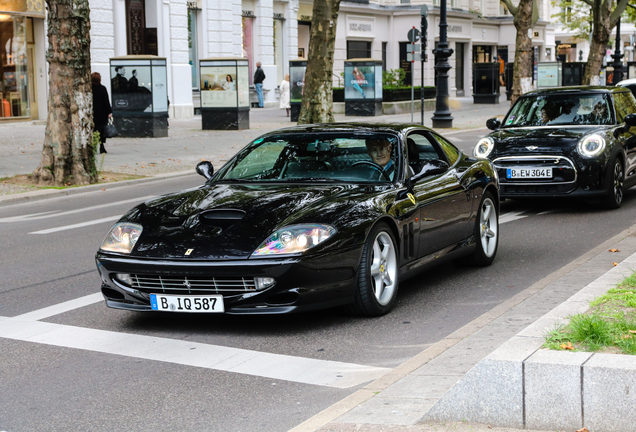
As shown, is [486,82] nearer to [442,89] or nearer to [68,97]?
[442,89]

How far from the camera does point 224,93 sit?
28297 mm

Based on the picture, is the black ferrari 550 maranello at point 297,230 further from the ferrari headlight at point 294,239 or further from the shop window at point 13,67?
the shop window at point 13,67

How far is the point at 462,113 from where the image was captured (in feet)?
131

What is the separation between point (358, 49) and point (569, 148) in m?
41.1

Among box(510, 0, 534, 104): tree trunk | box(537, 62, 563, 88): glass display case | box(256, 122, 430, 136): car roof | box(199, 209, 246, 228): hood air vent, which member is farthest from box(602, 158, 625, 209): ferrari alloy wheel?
box(537, 62, 563, 88): glass display case

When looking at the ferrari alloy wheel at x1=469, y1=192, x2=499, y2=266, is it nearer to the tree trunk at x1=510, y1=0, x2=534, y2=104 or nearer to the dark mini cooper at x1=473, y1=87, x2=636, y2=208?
the dark mini cooper at x1=473, y1=87, x2=636, y2=208

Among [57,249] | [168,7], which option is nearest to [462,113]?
[168,7]

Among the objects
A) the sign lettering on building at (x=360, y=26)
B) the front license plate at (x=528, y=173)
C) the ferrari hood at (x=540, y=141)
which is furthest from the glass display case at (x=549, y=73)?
the front license plate at (x=528, y=173)

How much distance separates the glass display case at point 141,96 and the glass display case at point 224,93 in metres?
2.56

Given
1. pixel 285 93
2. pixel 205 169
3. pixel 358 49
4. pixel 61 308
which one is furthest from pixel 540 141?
pixel 358 49

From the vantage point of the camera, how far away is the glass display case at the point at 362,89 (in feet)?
113

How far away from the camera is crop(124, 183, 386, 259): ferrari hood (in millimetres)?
5930

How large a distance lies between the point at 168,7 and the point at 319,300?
29.7 meters

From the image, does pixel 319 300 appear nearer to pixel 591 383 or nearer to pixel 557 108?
pixel 591 383
